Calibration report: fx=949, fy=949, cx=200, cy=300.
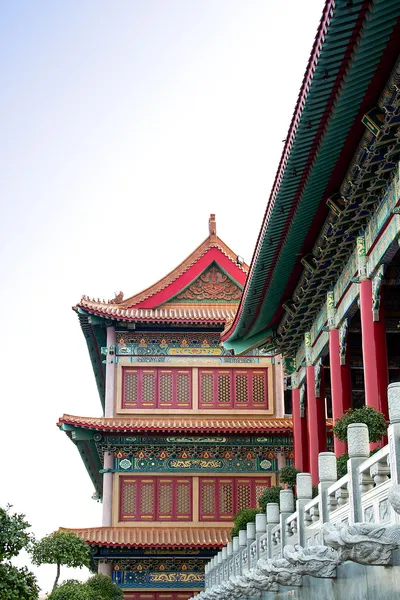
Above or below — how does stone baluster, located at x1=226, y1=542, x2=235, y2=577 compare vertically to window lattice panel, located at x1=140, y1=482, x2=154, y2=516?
below

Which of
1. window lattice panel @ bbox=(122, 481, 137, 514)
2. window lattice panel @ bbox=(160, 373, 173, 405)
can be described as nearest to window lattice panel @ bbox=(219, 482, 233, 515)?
window lattice panel @ bbox=(122, 481, 137, 514)

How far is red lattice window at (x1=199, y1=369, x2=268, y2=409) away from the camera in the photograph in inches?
1356

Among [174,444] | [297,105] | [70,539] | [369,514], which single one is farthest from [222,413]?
[369,514]

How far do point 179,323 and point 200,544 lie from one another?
8029mm

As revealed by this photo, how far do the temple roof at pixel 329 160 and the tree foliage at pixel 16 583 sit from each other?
8.47 metres

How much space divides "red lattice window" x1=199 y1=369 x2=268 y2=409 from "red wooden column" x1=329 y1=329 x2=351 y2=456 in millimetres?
12437

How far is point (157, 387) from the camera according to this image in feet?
113

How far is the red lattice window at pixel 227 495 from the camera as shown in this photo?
32469mm

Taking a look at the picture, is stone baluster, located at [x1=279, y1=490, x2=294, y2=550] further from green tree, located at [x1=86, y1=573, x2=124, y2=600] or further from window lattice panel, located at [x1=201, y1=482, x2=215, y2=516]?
window lattice panel, located at [x1=201, y1=482, x2=215, y2=516]

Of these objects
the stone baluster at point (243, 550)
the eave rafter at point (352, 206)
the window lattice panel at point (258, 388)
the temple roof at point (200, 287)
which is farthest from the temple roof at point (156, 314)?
the stone baluster at point (243, 550)

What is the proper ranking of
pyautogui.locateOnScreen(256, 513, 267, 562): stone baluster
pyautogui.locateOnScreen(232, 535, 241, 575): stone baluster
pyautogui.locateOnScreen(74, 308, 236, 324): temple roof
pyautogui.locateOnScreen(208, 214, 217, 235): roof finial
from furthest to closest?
1. pyautogui.locateOnScreen(208, 214, 217, 235): roof finial
2. pyautogui.locateOnScreen(74, 308, 236, 324): temple roof
3. pyautogui.locateOnScreen(232, 535, 241, 575): stone baluster
4. pyautogui.locateOnScreen(256, 513, 267, 562): stone baluster

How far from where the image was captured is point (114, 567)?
31.1 meters

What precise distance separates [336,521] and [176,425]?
67.3ft

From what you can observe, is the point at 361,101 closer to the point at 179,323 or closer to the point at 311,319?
the point at 311,319
